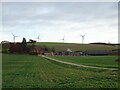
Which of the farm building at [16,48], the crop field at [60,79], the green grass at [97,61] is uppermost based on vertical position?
the farm building at [16,48]

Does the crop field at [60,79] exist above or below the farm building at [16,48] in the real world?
below

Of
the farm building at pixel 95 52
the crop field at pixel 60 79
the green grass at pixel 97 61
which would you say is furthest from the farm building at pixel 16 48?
the crop field at pixel 60 79

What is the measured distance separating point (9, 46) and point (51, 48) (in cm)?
2370

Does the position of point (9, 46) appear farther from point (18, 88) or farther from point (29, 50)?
point (18, 88)

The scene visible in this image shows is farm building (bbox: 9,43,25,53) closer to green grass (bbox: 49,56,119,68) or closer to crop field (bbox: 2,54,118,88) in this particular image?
green grass (bbox: 49,56,119,68)

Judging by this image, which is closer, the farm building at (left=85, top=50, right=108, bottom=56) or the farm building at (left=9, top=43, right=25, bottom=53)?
the farm building at (left=9, top=43, right=25, bottom=53)

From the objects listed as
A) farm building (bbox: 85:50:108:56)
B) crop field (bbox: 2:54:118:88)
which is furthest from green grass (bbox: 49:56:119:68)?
farm building (bbox: 85:50:108:56)

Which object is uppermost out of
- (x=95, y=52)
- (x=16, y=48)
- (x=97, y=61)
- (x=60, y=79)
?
(x=16, y=48)

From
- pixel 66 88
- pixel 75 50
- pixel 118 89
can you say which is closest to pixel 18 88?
pixel 66 88

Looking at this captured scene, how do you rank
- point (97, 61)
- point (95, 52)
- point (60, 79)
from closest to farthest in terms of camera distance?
point (60, 79), point (97, 61), point (95, 52)

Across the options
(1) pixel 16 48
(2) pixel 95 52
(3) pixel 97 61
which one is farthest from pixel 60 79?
(2) pixel 95 52

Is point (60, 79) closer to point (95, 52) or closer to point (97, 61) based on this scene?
point (97, 61)

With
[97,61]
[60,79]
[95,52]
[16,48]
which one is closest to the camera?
[60,79]

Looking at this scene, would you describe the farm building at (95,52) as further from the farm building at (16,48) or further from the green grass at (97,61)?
the green grass at (97,61)
